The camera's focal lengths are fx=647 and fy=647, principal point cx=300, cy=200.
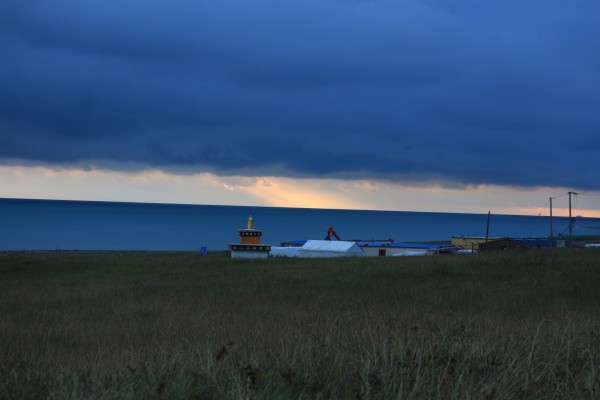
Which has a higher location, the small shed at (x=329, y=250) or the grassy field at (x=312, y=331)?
the small shed at (x=329, y=250)

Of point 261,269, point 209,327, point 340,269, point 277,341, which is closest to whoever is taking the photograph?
point 277,341

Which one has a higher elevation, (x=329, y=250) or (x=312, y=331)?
(x=329, y=250)

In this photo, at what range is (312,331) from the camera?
392 inches

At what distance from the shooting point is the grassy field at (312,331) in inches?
231

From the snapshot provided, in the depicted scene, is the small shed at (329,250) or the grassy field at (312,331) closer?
the grassy field at (312,331)

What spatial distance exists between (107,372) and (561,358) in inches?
189

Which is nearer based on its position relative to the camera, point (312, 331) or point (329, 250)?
point (312, 331)

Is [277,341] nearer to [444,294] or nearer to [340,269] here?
[444,294]

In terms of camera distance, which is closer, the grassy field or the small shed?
the grassy field

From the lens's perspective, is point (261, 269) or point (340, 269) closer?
point (340, 269)

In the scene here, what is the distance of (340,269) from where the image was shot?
2744 cm

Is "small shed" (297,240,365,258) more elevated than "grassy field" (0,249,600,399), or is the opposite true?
"small shed" (297,240,365,258)

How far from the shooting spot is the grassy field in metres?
5.87

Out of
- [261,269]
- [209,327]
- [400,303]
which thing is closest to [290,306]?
[400,303]
